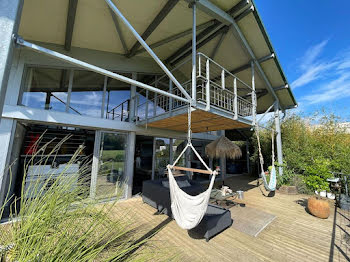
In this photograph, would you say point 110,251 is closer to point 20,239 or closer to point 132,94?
point 20,239

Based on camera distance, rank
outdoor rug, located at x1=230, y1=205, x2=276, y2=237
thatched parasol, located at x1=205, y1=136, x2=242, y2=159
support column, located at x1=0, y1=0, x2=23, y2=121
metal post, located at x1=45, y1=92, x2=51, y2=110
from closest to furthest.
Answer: support column, located at x1=0, y1=0, x2=23, y2=121
outdoor rug, located at x1=230, y1=205, x2=276, y2=237
metal post, located at x1=45, y1=92, x2=51, y2=110
thatched parasol, located at x1=205, y1=136, x2=242, y2=159

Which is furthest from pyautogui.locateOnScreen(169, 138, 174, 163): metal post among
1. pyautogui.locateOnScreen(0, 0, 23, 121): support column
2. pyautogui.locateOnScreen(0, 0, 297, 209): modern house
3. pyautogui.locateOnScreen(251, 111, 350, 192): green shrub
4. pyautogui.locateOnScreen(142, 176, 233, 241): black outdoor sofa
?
pyautogui.locateOnScreen(0, 0, 23, 121): support column

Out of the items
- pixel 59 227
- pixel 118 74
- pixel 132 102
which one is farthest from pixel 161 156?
pixel 59 227

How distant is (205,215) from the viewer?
3232 millimetres

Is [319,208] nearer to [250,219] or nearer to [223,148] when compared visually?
[250,219]

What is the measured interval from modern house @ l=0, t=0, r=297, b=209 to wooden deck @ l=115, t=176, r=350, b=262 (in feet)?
5.52

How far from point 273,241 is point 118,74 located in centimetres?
582

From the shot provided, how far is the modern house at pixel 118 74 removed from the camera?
3.53 meters

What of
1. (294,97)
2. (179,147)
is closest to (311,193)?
(294,97)

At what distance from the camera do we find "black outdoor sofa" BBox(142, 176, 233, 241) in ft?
9.84

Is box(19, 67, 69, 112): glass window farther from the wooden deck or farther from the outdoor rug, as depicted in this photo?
the outdoor rug

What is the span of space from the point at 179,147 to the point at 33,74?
5949mm

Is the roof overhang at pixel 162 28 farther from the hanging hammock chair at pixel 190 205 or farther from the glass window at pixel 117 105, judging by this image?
the hanging hammock chair at pixel 190 205

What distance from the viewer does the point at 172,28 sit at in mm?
4504
